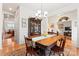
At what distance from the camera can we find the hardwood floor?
2316 millimetres

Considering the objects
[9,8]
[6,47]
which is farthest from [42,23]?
[6,47]

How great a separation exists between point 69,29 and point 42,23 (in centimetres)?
61

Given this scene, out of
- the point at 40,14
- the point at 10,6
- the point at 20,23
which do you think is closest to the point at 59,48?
the point at 40,14

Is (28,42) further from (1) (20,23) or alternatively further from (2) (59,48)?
(2) (59,48)

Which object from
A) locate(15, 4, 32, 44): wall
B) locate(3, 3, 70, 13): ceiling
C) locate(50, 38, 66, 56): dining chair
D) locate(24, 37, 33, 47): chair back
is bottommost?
locate(50, 38, 66, 56): dining chair

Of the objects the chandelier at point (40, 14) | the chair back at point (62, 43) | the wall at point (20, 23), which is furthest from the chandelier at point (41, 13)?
the chair back at point (62, 43)

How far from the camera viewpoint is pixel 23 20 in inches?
93.5

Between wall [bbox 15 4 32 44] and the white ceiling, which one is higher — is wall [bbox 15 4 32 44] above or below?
below

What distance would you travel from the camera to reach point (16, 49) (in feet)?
7.65

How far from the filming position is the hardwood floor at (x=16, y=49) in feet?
7.60

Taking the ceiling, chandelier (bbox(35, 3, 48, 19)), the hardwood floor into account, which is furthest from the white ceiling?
the hardwood floor

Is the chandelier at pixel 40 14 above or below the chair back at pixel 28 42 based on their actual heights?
above

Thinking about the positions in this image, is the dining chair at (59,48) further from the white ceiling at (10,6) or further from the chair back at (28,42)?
the white ceiling at (10,6)

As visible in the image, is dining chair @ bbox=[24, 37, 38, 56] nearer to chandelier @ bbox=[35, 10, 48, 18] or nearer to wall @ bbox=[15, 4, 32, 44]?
wall @ bbox=[15, 4, 32, 44]
